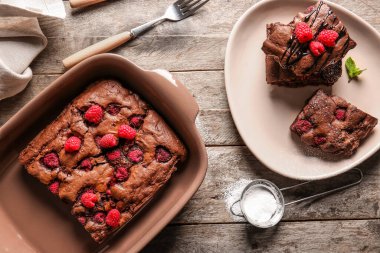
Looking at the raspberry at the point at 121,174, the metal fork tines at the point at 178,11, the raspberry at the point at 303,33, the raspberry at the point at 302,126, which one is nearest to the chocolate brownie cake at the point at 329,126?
the raspberry at the point at 302,126

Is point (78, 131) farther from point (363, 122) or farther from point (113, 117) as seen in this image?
point (363, 122)

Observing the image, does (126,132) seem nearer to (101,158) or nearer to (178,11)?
(101,158)

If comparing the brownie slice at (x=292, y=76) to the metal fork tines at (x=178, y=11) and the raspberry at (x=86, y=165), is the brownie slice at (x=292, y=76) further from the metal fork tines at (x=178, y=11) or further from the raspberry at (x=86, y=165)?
the raspberry at (x=86, y=165)

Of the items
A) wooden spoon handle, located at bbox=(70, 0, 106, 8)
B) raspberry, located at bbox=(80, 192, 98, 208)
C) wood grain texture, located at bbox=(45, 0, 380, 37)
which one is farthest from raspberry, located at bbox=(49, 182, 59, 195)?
wooden spoon handle, located at bbox=(70, 0, 106, 8)

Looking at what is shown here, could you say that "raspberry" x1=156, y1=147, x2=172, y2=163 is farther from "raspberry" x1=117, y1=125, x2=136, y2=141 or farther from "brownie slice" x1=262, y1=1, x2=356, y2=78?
"brownie slice" x1=262, y1=1, x2=356, y2=78

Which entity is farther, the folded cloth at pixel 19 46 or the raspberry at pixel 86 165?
the folded cloth at pixel 19 46

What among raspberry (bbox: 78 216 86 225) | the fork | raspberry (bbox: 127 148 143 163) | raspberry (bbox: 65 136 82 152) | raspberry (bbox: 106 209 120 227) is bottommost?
raspberry (bbox: 78 216 86 225)
